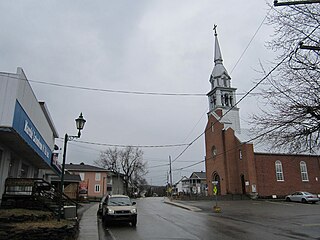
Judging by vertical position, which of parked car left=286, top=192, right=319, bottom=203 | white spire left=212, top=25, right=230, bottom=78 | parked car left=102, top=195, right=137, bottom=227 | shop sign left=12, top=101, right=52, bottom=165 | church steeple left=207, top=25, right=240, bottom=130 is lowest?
parked car left=102, top=195, right=137, bottom=227

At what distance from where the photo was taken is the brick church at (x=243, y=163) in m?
44.9

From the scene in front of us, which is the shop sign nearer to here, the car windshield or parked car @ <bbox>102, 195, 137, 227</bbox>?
the car windshield

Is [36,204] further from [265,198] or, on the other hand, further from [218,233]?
[265,198]

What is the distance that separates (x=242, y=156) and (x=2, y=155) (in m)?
38.5

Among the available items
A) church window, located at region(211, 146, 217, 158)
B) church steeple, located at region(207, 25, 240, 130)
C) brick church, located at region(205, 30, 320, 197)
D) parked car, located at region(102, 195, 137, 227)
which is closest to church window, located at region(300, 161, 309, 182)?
brick church, located at region(205, 30, 320, 197)

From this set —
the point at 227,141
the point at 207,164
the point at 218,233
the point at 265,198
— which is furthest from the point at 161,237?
the point at 207,164

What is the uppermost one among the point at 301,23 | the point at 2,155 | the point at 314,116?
the point at 301,23

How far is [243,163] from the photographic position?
46.2 m

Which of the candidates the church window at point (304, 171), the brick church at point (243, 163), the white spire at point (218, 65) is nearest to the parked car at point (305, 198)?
the brick church at point (243, 163)

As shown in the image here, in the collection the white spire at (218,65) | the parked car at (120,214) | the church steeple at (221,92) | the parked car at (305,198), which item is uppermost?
the white spire at (218,65)

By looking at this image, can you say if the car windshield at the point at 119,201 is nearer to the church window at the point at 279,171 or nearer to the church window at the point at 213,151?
the church window at the point at 279,171

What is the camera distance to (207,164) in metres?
54.3

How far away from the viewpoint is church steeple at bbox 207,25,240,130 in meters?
52.4

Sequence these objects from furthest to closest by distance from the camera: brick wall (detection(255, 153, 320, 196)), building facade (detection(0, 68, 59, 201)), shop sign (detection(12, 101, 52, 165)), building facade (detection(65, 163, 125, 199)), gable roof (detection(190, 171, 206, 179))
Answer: gable roof (detection(190, 171, 206, 179)) → building facade (detection(65, 163, 125, 199)) → brick wall (detection(255, 153, 320, 196)) → shop sign (detection(12, 101, 52, 165)) → building facade (detection(0, 68, 59, 201))
